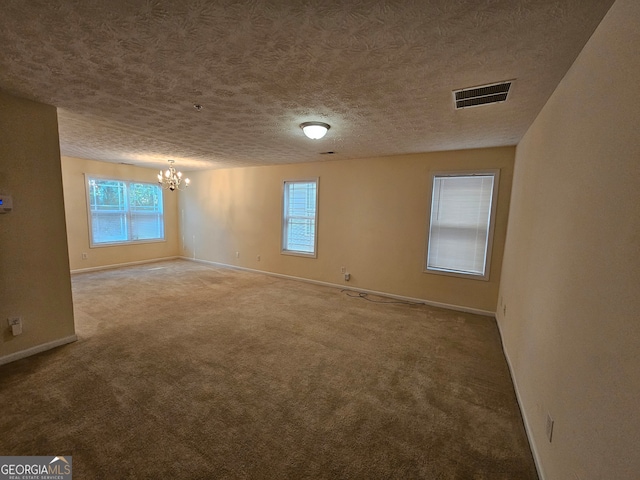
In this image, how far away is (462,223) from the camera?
4.08 m

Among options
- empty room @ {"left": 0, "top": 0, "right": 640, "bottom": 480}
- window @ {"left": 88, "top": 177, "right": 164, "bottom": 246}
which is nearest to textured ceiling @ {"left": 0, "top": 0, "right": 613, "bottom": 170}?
empty room @ {"left": 0, "top": 0, "right": 640, "bottom": 480}

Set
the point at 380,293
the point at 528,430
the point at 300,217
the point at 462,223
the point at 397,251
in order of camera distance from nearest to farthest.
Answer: the point at 528,430 < the point at 462,223 < the point at 397,251 < the point at 380,293 < the point at 300,217

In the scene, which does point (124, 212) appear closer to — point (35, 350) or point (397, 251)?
point (35, 350)

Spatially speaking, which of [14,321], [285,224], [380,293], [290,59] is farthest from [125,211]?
[290,59]

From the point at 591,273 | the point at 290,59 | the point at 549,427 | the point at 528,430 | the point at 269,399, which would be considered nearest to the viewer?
the point at 591,273

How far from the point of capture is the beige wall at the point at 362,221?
4012 mm

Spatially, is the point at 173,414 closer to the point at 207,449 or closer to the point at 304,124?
the point at 207,449

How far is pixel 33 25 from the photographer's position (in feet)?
4.61

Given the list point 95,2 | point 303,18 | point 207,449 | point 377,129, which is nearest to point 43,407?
point 207,449

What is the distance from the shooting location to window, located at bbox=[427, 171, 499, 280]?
388cm

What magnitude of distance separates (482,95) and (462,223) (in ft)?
7.71

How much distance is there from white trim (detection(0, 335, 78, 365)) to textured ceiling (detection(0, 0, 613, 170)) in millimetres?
2378

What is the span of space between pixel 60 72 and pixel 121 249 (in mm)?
5546

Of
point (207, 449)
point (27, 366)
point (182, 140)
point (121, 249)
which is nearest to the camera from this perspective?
point (207, 449)
